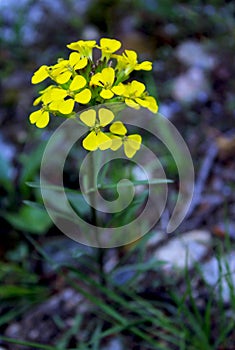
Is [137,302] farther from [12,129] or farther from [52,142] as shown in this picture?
[12,129]

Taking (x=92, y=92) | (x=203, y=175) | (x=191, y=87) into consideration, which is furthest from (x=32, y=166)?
(x=92, y=92)

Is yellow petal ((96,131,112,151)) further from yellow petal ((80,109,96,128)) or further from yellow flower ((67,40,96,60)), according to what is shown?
yellow flower ((67,40,96,60))

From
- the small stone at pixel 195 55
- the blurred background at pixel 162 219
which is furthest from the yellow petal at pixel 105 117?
the small stone at pixel 195 55

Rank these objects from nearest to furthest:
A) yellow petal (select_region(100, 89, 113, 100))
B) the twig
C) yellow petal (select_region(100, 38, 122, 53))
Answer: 1. yellow petal (select_region(100, 89, 113, 100))
2. yellow petal (select_region(100, 38, 122, 53))
3. the twig

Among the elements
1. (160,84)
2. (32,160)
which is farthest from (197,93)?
(32,160)

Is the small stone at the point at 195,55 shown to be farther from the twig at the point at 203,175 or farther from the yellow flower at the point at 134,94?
the yellow flower at the point at 134,94

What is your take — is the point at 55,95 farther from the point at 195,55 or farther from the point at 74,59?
the point at 195,55

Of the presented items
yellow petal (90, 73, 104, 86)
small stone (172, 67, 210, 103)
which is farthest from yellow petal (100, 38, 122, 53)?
small stone (172, 67, 210, 103)
